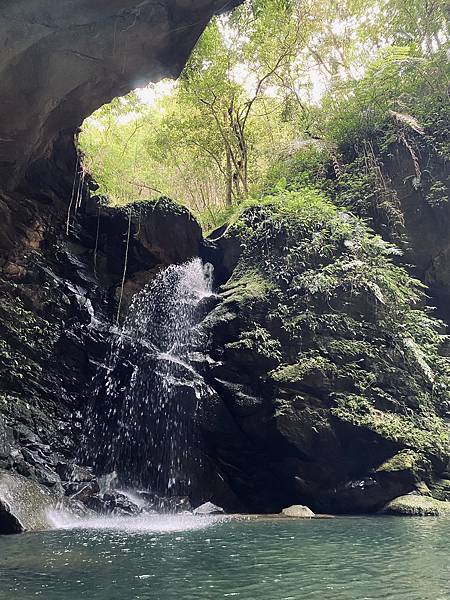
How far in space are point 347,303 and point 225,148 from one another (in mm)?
8807

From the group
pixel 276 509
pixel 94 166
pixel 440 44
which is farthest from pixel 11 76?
pixel 440 44

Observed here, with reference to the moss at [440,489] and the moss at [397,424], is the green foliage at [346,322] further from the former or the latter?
the moss at [440,489]

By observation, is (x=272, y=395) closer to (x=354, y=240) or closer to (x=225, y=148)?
(x=354, y=240)

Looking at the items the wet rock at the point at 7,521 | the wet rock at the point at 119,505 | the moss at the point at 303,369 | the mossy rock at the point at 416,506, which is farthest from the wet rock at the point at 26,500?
the mossy rock at the point at 416,506

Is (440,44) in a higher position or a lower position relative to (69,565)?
higher

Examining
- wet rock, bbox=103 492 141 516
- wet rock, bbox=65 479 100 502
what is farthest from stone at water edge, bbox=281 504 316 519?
wet rock, bbox=65 479 100 502

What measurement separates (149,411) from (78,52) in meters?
7.23

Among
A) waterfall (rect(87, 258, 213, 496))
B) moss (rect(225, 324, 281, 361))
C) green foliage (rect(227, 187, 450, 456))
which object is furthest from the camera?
moss (rect(225, 324, 281, 361))

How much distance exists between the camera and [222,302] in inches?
472

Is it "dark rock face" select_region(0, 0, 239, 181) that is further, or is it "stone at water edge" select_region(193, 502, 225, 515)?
"stone at water edge" select_region(193, 502, 225, 515)

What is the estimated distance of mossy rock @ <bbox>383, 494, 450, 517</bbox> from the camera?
855 cm

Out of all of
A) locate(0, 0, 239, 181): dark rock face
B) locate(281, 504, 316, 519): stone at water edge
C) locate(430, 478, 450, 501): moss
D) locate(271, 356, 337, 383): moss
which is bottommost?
locate(281, 504, 316, 519): stone at water edge

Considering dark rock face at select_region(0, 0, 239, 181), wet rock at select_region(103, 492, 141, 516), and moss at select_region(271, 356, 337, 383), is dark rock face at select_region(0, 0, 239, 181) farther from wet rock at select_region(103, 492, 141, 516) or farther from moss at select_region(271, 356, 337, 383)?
wet rock at select_region(103, 492, 141, 516)

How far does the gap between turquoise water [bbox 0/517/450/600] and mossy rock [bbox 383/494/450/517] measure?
154 cm
